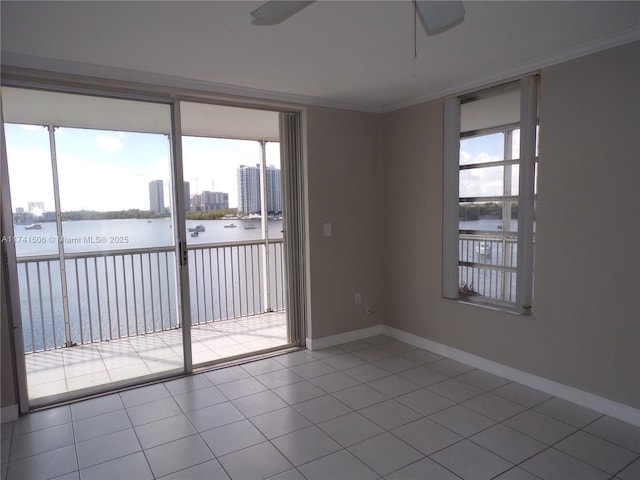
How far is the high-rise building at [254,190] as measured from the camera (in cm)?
510

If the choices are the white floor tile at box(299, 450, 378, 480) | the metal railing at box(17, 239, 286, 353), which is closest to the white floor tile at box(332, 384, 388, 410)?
the white floor tile at box(299, 450, 378, 480)

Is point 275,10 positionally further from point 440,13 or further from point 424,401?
point 424,401

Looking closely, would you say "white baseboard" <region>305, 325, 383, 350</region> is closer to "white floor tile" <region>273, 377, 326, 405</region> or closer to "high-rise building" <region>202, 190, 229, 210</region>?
"white floor tile" <region>273, 377, 326, 405</region>

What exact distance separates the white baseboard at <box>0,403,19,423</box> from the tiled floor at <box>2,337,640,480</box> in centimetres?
7

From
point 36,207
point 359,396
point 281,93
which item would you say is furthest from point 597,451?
point 36,207

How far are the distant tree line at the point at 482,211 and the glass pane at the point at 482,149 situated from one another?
0.37 m

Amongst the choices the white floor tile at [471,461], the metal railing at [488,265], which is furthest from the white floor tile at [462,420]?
the metal railing at [488,265]

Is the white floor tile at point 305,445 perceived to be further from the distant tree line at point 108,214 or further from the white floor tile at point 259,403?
the distant tree line at point 108,214

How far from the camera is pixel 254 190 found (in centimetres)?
520

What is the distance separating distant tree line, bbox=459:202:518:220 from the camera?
10.7 feet

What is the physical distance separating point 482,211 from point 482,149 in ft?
1.72

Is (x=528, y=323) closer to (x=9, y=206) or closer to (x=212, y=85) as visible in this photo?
(x=212, y=85)

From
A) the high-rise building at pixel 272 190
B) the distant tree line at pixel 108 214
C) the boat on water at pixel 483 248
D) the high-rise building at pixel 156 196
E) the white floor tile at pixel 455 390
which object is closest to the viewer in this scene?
the white floor tile at pixel 455 390

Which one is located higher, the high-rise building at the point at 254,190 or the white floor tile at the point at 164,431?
the high-rise building at the point at 254,190
